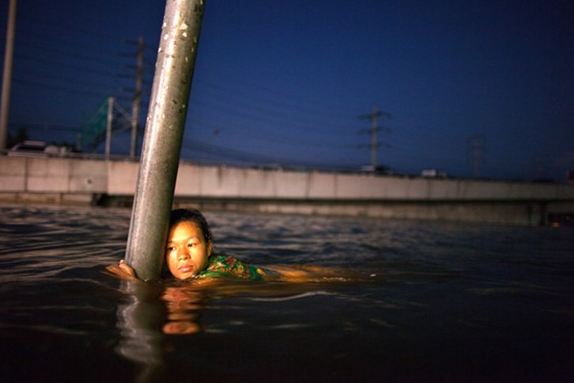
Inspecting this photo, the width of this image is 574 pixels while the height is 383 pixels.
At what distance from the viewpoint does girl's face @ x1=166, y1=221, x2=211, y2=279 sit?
13.3 feet

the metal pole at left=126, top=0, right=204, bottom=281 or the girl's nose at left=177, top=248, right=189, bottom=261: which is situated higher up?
the metal pole at left=126, top=0, right=204, bottom=281

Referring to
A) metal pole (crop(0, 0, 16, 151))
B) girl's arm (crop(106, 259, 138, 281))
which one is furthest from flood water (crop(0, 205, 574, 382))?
metal pole (crop(0, 0, 16, 151))

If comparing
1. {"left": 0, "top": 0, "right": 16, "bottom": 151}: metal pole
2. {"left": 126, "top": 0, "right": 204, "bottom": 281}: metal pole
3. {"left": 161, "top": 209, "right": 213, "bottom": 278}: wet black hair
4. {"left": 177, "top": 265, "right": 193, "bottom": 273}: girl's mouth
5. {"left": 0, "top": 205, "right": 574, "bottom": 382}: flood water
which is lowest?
{"left": 0, "top": 205, "right": 574, "bottom": 382}: flood water

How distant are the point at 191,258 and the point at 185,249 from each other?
0.10 metres

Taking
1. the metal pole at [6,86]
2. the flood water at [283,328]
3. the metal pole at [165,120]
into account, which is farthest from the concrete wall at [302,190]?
the metal pole at [165,120]

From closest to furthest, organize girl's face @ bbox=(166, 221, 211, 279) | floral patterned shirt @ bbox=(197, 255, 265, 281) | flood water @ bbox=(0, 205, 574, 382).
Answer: flood water @ bbox=(0, 205, 574, 382) → girl's face @ bbox=(166, 221, 211, 279) → floral patterned shirt @ bbox=(197, 255, 265, 281)

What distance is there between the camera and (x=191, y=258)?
4.15m

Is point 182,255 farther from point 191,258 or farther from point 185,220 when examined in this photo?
point 185,220

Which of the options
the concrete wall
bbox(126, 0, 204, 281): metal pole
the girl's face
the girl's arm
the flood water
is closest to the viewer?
the flood water

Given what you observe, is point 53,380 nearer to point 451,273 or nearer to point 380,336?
point 380,336

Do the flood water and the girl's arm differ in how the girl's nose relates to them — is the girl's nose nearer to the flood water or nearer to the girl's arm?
the flood water

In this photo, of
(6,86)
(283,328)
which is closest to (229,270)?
(283,328)

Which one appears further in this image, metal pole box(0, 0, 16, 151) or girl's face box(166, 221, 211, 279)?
metal pole box(0, 0, 16, 151)

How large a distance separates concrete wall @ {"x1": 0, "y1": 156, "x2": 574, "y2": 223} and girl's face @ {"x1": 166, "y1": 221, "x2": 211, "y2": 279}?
2115 centimetres
